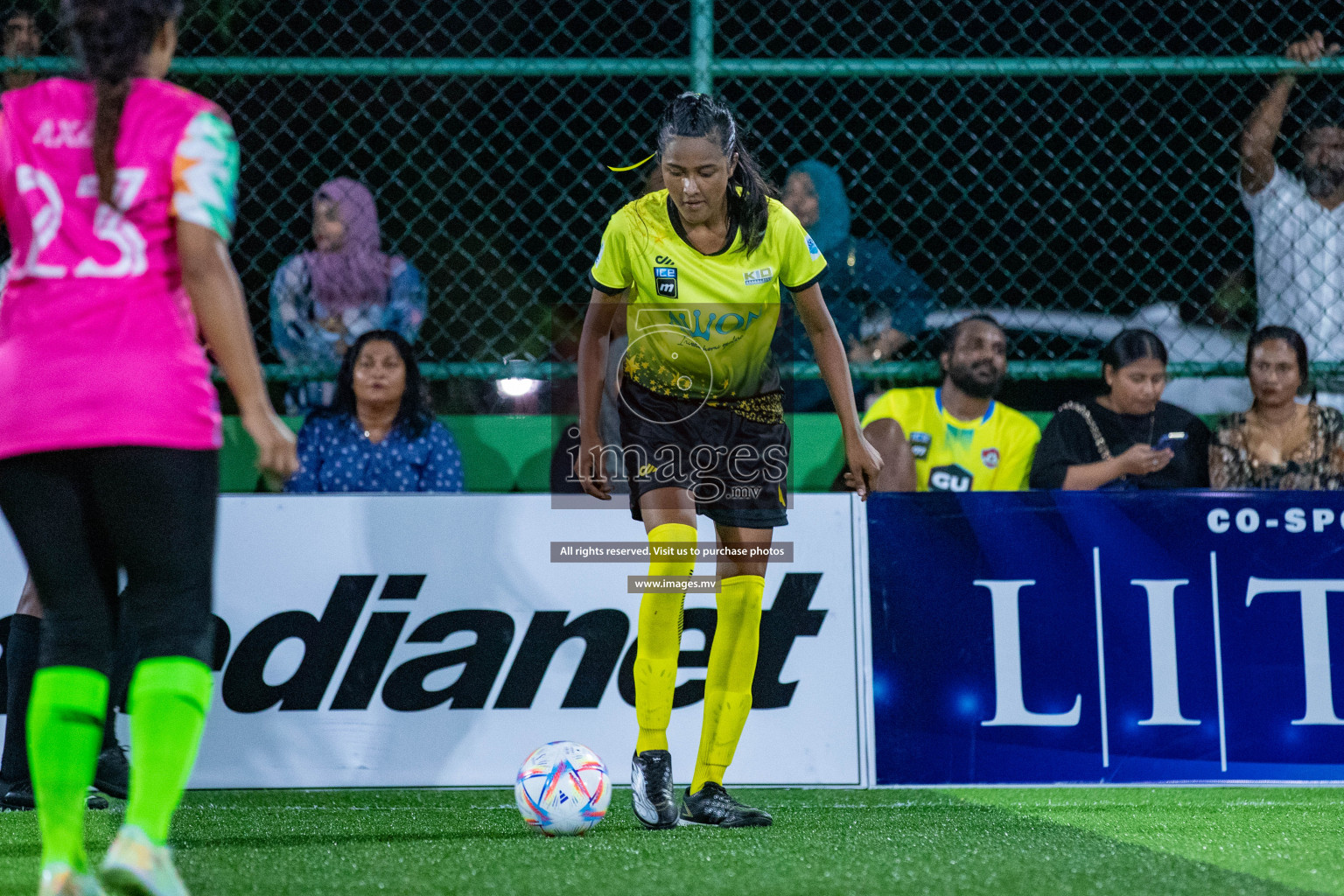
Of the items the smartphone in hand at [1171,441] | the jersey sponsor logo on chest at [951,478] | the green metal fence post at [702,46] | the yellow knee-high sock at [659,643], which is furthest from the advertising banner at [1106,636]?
the green metal fence post at [702,46]

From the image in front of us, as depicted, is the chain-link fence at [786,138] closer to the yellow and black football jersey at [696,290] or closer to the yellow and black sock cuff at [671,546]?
the yellow and black football jersey at [696,290]

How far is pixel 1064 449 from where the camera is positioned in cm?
540

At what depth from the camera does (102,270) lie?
2.33 m

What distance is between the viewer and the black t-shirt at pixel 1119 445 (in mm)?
5383

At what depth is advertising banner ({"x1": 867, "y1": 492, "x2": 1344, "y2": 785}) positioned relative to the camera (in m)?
4.80

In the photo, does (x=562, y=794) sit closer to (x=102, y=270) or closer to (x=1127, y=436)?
(x=102, y=270)

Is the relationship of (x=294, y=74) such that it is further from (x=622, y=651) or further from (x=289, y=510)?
(x=622, y=651)

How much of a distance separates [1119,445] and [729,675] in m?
2.11

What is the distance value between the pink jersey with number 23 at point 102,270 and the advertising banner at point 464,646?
2439mm

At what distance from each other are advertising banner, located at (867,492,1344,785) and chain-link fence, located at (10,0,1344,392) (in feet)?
2.94

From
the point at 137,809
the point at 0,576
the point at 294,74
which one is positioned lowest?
the point at 137,809

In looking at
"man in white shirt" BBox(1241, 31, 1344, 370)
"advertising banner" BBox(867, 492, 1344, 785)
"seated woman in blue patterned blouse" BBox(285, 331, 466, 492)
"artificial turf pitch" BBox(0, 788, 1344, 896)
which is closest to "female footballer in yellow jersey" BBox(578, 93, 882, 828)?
"artificial turf pitch" BBox(0, 788, 1344, 896)

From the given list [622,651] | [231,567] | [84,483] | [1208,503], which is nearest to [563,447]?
[622,651]

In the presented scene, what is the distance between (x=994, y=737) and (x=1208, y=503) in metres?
1.06
